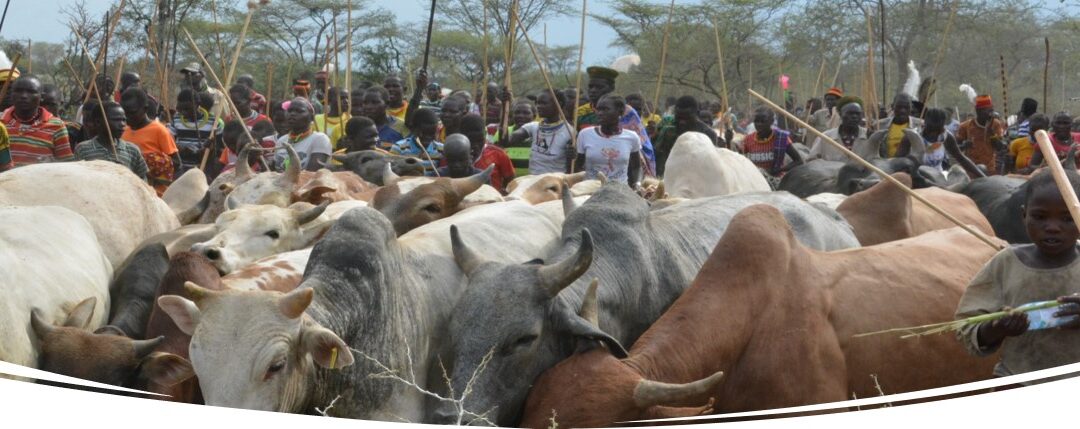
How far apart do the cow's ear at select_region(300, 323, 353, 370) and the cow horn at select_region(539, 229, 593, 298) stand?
0.82 metres

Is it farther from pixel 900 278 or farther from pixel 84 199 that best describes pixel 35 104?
pixel 900 278

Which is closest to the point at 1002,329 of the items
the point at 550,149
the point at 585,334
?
the point at 585,334

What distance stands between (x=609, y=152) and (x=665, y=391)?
522 centimetres

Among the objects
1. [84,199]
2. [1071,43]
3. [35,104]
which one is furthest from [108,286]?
[1071,43]

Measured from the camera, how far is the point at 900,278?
5035 mm

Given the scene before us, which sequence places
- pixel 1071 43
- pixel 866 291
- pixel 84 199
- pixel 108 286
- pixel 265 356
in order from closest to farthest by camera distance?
pixel 265 356 → pixel 866 291 → pixel 108 286 → pixel 84 199 → pixel 1071 43

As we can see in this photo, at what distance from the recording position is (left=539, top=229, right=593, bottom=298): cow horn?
14.6 ft

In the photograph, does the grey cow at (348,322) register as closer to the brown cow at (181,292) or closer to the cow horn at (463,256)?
the cow horn at (463,256)

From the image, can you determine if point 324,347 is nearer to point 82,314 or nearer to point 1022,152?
point 82,314

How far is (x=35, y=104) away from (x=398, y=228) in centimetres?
353

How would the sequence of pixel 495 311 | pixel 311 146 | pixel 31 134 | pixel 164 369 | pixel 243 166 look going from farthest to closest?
1. pixel 311 146
2. pixel 31 134
3. pixel 243 166
4. pixel 164 369
5. pixel 495 311

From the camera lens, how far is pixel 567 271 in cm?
444

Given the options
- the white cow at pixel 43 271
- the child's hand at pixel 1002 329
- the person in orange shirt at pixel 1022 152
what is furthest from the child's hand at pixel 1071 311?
the person in orange shirt at pixel 1022 152

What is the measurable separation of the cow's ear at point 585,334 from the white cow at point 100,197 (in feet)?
9.60
